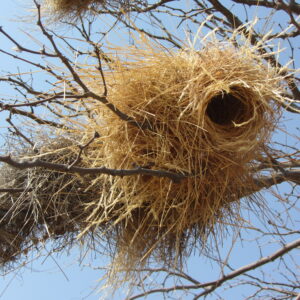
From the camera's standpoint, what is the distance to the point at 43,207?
1473 mm

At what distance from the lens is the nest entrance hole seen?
1.32 metres

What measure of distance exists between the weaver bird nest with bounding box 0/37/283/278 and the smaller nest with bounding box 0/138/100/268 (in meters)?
0.08

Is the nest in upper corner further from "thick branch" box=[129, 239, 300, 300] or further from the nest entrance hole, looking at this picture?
"thick branch" box=[129, 239, 300, 300]

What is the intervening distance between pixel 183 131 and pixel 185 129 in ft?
0.04

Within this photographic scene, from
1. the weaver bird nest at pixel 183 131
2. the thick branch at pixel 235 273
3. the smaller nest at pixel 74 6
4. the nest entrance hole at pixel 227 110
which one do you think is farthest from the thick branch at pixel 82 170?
the smaller nest at pixel 74 6

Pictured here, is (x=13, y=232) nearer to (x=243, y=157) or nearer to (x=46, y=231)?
(x=46, y=231)

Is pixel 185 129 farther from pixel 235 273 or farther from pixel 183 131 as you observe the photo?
pixel 235 273

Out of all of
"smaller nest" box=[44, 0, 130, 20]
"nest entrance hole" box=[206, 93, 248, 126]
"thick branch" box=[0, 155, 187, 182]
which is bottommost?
"thick branch" box=[0, 155, 187, 182]

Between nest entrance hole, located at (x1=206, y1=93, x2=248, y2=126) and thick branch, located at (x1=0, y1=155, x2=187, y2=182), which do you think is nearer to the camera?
thick branch, located at (x1=0, y1=155, x2=187, y2=182)

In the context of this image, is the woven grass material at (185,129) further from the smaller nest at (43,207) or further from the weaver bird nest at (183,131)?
the smaller nest at (43,207)

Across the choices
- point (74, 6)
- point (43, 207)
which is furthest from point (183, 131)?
point (74, 6)

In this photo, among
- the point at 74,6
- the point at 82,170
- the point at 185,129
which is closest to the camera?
the point at 82,170

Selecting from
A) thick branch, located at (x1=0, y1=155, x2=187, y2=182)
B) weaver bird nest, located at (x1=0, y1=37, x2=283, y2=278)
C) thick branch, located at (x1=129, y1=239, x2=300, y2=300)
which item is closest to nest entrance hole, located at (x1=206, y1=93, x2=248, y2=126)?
weaver bird nest, located at (x1=0, y1=37, x2=283, y2=278)

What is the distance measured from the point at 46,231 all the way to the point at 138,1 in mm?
1311
